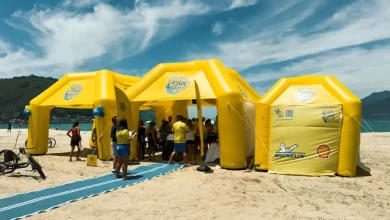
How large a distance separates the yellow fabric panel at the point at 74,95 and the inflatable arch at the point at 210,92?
2179 mm

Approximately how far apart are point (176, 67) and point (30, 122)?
664 centimetres

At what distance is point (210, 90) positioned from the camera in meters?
9.65

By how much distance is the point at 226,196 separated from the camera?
6.10 meters

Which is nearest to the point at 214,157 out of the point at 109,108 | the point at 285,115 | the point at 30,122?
the point at 285,115

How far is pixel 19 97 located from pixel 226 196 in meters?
148

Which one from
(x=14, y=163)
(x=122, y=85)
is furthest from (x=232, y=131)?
(x=14, y=163)

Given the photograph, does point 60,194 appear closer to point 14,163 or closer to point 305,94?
point 14,163

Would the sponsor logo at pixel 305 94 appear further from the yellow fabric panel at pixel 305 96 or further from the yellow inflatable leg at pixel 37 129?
the yellow inflatable leg at pixel 37 129

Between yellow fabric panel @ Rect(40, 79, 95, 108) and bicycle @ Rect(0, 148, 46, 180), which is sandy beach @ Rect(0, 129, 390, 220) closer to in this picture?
bicycle @ Rect(0, 148, 46, 180)

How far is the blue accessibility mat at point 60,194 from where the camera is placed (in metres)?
5.02

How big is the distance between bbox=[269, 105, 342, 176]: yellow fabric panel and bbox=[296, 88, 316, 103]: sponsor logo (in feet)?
0.95

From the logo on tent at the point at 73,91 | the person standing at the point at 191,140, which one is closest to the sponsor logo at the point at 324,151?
the person standing at the point at 191,140

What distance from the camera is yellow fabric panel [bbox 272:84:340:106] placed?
8.48 m

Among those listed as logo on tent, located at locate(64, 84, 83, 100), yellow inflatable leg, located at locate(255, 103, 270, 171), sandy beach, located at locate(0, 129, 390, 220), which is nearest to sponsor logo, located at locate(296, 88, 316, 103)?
yellow inflatable leg, located at locate(255, 103, 270, 171)
